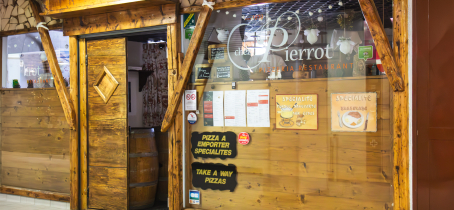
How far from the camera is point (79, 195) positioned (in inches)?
187

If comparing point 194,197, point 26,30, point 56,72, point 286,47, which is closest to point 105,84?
point 56,72

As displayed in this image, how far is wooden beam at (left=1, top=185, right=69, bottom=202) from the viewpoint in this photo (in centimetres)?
491

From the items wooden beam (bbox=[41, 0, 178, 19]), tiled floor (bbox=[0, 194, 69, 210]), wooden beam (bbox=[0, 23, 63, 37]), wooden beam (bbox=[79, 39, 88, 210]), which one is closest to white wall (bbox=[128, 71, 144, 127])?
wooden beam (bbox=[79, 39, 88, 210])

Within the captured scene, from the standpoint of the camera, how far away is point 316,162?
3518 mm

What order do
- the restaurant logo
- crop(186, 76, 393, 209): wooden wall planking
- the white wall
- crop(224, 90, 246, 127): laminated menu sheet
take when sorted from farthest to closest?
1. the white wall
2. crop(224, 90, 246, 127): laminated menu sheet
3. the restaurant logo
4. crop(186, 76, 393, 209): wooden wall planking

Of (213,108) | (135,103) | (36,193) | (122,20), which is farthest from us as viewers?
(135,103)

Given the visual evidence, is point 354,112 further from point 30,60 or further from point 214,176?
point 30,60

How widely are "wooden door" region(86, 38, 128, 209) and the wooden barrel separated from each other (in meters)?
0.13

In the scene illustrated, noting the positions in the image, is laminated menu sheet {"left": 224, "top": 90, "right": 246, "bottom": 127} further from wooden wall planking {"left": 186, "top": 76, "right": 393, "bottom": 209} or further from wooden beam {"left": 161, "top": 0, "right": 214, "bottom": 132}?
wooden beam {"left": 161, "top": 0, "right": 214, "bottom": 132}

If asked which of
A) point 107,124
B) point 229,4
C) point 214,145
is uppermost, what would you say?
point 229,4

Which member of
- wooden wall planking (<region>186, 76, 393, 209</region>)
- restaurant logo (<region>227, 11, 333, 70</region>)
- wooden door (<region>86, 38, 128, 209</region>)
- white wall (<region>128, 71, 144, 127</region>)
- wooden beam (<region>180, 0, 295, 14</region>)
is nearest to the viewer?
wooden wall planking (<region>186, 76, 393, 209</region>)

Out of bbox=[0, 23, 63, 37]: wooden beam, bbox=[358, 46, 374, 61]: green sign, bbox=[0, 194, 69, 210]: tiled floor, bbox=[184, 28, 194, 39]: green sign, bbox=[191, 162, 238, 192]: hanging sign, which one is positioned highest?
bbox=[0, 23, 63, 37]: wooden beam

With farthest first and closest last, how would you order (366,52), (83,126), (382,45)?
(83,126)
(366,52)
(382,45)
